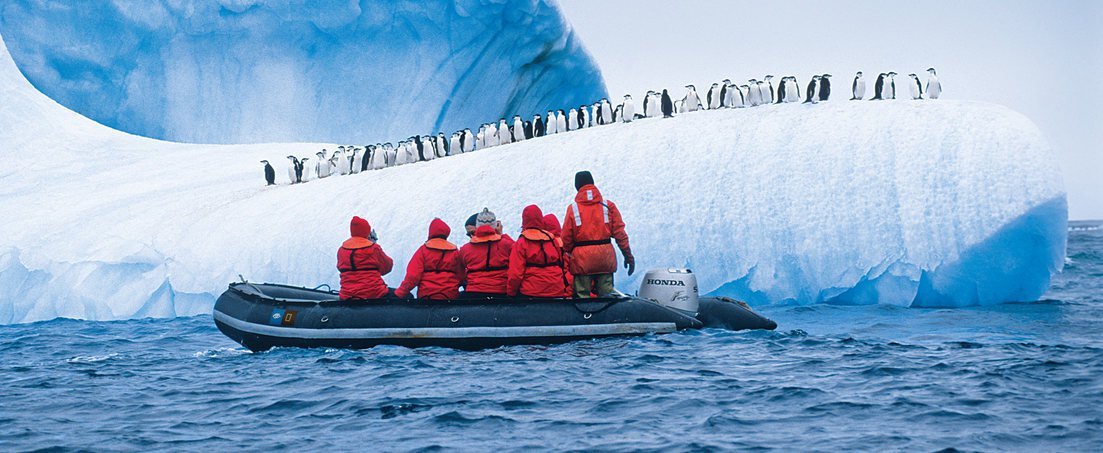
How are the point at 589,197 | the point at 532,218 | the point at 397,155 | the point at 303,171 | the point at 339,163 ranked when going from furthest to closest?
the point at 303,171 → the point at 397,155 → the point at 339,163 → the point at 589,197 → the point at 532,218

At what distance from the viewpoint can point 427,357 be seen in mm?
6891

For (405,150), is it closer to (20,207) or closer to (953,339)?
(20,207)

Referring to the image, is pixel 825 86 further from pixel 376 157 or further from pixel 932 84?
pixel 376 157

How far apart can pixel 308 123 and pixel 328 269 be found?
953cm

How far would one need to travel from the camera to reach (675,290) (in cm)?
758

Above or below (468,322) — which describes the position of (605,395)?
below

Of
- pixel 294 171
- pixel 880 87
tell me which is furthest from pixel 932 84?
pixel 294 171

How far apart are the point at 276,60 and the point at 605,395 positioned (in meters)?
16.2

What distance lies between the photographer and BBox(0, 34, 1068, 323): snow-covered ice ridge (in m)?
9.99

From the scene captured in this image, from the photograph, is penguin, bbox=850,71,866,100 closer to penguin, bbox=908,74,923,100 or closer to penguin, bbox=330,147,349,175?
penguin, bbox=908,74,923,100

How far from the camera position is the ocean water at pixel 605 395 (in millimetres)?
4754

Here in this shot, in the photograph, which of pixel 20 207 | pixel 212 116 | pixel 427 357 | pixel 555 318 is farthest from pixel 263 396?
pixel 212 116

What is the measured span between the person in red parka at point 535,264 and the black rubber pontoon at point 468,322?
0.32ft

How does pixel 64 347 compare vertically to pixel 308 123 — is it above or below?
below
